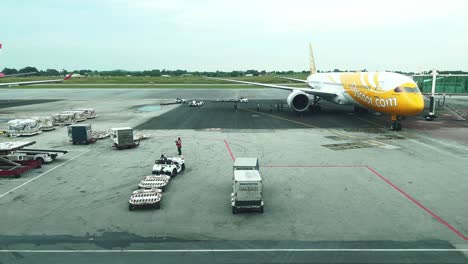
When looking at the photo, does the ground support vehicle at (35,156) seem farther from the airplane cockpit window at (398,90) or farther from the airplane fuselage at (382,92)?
the airplane cockpit window at (398,90)

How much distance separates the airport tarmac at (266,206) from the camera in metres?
11.8

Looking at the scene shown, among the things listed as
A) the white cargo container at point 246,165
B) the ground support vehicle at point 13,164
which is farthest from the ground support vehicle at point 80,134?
the white cargo container at point 246,165

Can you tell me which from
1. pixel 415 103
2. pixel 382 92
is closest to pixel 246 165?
pixel 415 103

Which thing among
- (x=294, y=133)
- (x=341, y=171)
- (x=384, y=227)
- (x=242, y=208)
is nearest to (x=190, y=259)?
(x=242, y=208)

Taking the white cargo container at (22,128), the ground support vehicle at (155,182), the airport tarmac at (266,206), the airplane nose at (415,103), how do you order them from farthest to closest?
1. the white cargo container at (22,128)
2. the airplane nose at (415,103)
3. the ground support vehicle at (155,182)
4. the airport tarmac at (266,206)

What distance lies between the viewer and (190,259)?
11.2 m

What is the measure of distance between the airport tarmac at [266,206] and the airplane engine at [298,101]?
13905mm

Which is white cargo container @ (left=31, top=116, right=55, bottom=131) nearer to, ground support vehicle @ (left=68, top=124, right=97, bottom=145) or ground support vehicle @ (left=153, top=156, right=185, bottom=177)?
ground support vehicle @ (left=68, top=124, right=97, bottom=145)

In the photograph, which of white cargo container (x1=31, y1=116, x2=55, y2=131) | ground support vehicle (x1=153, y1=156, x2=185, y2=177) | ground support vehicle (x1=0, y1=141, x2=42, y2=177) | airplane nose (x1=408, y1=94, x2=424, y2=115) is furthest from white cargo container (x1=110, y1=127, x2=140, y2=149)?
airplane nose (x1=408, y1=94, x2=424, y2=115)

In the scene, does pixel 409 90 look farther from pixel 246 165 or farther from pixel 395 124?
pixel 246 165

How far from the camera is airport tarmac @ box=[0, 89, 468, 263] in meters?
11.8

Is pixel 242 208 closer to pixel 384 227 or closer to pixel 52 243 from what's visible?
pixel 384 227

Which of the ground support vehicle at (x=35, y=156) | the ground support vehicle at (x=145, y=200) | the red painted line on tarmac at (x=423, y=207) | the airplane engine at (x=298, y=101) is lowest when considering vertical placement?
the red painted line on tarmac at (x=423, y=207)

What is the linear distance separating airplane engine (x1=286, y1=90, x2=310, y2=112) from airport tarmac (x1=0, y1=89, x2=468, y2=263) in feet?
45.6
